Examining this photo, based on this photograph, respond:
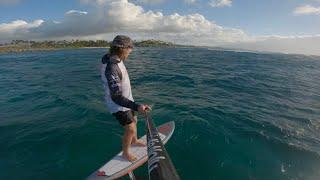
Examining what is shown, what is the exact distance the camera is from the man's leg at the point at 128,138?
582 centimetres

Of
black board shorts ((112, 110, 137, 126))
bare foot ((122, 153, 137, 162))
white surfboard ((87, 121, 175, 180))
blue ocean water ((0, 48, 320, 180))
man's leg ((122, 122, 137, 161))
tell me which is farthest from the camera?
blue ocean water ((0, 48, 320, 180))

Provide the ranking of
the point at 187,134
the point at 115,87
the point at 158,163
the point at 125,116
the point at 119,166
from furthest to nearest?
the point at 187,134, the point at 119,166, the point at 125,116, the point at 115,87, the point at 158,163

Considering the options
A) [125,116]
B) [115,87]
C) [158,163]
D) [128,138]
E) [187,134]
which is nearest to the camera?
[158,163]

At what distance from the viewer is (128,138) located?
5.92 metres

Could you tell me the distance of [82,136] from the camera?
29.7 ft

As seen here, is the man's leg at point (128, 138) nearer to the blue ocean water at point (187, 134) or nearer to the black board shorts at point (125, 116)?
the black board shorts at point (125, 116)

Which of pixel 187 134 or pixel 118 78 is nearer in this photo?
pixel 118 78

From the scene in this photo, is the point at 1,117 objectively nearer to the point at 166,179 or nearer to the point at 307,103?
the point at 166,179

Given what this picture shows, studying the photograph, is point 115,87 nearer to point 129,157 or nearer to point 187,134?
point 129,157

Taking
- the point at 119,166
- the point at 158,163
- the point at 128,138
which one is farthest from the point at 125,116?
the point at 158,163

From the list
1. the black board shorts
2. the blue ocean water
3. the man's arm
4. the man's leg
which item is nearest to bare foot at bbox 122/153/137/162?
the man's leg

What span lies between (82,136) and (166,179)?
6.61 m

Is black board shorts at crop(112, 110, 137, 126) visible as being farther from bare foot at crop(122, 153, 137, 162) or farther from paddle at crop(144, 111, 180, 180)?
paddle at crop(144, 111, 180, 180)

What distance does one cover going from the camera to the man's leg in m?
5.82
